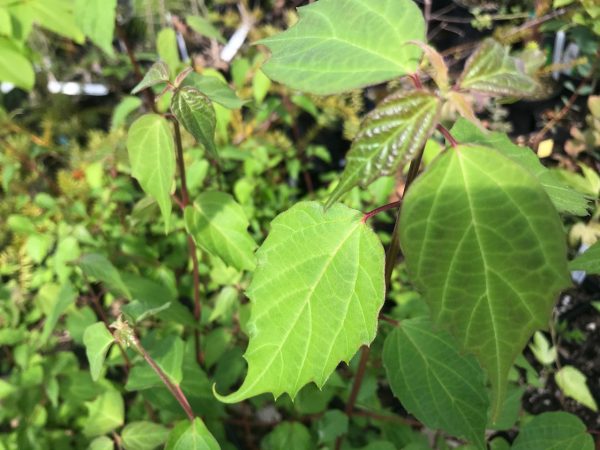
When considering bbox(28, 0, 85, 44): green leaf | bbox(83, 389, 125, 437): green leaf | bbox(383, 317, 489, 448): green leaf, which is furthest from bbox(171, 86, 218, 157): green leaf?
bbox(28, 0, 85, 44): green leaf

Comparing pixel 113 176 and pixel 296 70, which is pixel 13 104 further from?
pixel 296 70

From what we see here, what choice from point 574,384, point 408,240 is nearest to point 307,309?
point 408,240

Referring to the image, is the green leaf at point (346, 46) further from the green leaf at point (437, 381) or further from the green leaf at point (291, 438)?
the green leaf at point (291, 438)

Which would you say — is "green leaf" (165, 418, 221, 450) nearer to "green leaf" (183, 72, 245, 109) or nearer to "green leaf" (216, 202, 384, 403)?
"green leaf" (216, 202, 384, 403)

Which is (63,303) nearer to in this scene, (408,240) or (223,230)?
(223,230)

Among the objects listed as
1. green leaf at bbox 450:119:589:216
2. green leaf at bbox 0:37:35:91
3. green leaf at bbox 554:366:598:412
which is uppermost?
→ green leaf at bbox 450:119:589:216

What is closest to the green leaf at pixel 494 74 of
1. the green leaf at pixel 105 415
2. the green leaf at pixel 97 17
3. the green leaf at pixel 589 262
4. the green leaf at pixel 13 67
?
the green leaf at pixel 589 262
